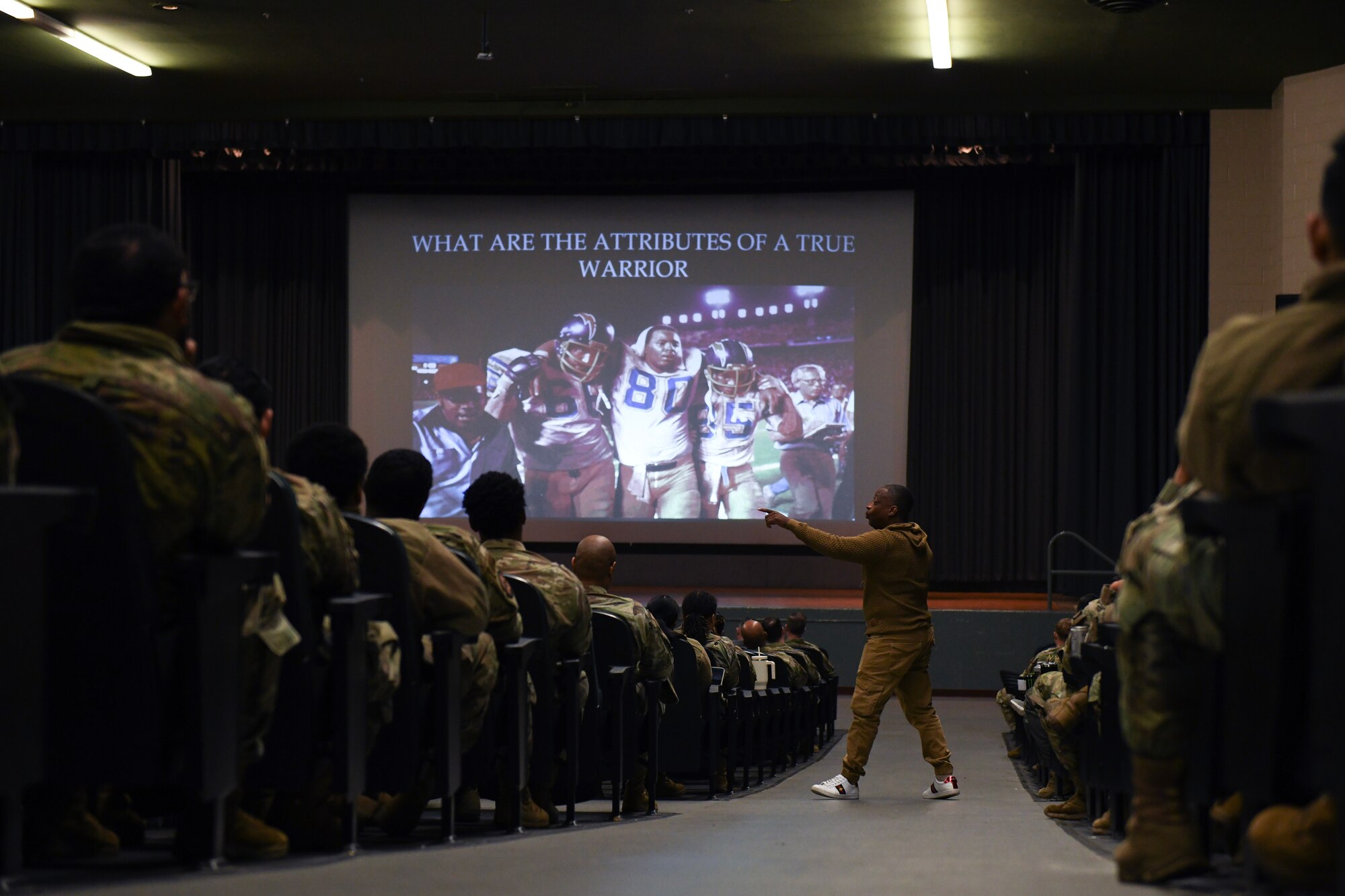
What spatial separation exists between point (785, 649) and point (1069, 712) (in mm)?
3704

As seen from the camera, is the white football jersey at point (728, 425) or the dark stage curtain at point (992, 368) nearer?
the white football jersey at point (728, 425)

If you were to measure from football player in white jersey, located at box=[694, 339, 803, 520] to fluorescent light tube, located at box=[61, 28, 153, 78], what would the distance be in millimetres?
4891

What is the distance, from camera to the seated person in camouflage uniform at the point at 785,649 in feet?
26.3

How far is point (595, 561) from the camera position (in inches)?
192

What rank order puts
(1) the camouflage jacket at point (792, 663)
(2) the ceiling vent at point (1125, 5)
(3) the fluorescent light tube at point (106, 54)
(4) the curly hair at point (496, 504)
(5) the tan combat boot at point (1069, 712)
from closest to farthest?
(4) the curly hair at point (496, 504)
(5) the tan combat boot at point (1069, 712)
(1) the camouflage jacket at point (792, 663)
(2) the ceiling vent at point (1125, 5)
(3) the fluorescent light tube at point (106, 54)

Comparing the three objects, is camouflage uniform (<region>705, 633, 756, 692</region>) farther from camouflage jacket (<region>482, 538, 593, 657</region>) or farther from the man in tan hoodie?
camouflage jacket (<region>482, 538, 593, 657</region>)

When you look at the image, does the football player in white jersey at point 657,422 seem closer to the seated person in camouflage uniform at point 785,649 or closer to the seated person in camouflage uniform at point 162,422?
the seated person in camouflage uniform at point 785,649

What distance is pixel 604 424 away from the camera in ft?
40.3

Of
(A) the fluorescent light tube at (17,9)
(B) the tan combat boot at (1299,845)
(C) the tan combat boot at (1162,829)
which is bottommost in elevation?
(C) the tan combat boot at (1162,829)

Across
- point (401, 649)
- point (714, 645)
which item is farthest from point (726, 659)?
point (401, 649)

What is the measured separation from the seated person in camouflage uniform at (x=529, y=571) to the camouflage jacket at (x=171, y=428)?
5.34 ft

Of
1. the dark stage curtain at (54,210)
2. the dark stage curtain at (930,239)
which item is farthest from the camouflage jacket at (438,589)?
the dark stage curtain at (54,210)

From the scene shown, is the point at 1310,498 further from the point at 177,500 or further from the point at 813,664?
the point at 813,664

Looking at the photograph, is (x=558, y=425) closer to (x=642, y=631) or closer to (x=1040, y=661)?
(x=1040, y=661)
